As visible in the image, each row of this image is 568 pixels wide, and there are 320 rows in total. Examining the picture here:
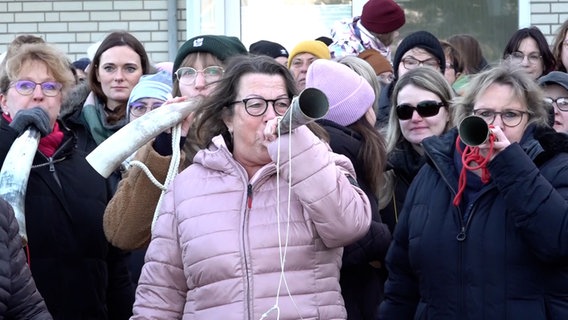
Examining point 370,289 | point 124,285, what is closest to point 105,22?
point 124,285

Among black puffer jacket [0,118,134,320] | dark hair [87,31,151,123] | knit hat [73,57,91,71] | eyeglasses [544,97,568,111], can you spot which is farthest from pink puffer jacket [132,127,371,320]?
knit hat [73,57,91,71]

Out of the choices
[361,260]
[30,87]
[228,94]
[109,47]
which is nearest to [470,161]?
[361,260]

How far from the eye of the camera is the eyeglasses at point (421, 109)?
5996 mm

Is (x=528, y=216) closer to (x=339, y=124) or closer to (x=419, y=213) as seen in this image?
(x=419, y=213)

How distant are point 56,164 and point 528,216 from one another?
245 centimetres

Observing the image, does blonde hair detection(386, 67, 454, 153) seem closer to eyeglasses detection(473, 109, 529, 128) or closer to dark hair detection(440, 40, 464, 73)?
eyeglasses detection(473, 109, 529, 128)

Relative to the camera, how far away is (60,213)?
18.5 feet

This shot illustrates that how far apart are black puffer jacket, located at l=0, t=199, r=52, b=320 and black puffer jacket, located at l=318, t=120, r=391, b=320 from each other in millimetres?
1301

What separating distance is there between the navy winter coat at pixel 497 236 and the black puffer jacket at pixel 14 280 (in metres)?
1.49

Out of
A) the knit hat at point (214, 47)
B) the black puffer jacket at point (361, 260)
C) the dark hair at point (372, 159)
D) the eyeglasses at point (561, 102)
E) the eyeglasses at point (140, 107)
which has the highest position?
the knit hat at point (214, 47)

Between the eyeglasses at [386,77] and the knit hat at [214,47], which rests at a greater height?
the knit hat at [214,47]

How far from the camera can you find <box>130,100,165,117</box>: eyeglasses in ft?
20.6

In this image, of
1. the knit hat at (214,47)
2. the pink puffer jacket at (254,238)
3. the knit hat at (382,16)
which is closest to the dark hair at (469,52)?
the knit hat at (382,16)

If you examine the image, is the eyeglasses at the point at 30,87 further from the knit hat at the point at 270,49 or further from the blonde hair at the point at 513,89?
the knit hat at the point at 270,49
